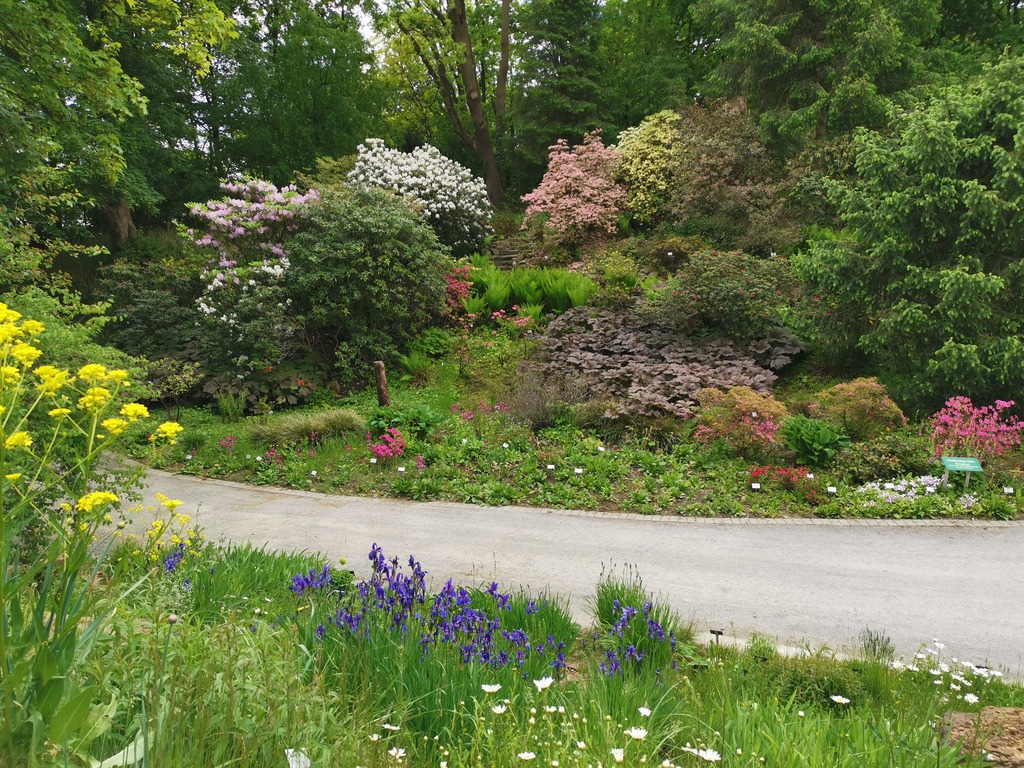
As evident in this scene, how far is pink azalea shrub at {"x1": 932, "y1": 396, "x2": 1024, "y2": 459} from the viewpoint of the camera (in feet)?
21.4

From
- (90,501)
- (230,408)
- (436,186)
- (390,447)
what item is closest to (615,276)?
(436,186)

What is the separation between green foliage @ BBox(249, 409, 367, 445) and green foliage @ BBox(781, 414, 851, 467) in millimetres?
5480

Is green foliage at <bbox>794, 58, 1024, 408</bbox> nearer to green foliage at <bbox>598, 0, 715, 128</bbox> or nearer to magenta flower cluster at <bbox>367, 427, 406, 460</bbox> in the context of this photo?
magenta flower cluster at <bbox>367, 427, 406, 460</bbox>

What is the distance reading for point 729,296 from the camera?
9.76 metres

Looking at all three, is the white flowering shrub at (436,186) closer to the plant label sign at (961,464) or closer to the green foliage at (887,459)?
the green foliage at (887,459)

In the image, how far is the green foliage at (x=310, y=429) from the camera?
8.60 meters

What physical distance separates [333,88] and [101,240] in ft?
26.5

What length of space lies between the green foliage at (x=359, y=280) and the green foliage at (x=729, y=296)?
450cm

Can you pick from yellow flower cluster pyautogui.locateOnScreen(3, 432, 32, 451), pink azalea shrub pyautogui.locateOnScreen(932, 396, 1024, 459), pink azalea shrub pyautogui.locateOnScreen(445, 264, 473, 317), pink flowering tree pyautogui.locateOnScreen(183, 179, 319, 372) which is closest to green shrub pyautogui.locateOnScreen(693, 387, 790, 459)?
pink azalea shrub pyautogui.locateOnScreen(932, 396, 1024, 459)

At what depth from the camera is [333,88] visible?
1930 cm

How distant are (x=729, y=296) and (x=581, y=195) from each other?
282 inches

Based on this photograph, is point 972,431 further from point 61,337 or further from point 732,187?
point 61,337

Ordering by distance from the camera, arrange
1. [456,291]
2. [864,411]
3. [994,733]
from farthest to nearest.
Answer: [456,291], [864,411], [994,733]

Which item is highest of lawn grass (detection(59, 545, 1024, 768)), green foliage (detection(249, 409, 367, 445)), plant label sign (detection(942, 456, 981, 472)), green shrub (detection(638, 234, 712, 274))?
green shrub (detection(638, 234, 712, 274))
